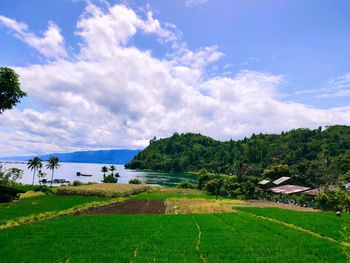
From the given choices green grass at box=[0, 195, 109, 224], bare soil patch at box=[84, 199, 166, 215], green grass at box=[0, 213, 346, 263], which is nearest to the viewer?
green grass at box=[0, 213, 346, 263]

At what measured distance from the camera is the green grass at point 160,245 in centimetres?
1602

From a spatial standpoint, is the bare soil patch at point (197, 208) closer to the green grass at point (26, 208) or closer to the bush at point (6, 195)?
the green grass at point (26, 208)

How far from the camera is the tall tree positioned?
49575 mm

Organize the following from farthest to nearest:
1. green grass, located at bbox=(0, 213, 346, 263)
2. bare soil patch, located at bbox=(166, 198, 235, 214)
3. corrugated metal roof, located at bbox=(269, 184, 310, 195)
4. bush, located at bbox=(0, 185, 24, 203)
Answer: corrugated metal roof, located at bbox=(269, 184, 310, 195) < bush, located at bbox=(0, 185, 24, 203) < bare soil patch, located at bbox=(166, 198, 235, 214) < green grass, located at bbox=(0, 213, 346, 263)

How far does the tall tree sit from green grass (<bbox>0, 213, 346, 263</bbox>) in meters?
31.5

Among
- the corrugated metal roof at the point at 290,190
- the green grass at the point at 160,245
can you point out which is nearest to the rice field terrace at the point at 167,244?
the green grass at the point at 160,245

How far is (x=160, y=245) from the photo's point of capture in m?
19.1

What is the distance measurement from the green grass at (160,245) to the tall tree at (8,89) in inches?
1241

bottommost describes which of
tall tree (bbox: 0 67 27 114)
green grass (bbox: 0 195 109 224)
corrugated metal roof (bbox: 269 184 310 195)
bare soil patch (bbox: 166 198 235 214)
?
bare soil patch (bbox: 166 198 235 214)

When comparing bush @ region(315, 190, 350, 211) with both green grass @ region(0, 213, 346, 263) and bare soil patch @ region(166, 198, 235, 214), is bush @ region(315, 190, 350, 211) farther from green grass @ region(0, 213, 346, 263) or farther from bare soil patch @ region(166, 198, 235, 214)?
green grass @ region(0, 213, 346, 263)

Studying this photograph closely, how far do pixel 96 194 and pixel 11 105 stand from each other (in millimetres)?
26662

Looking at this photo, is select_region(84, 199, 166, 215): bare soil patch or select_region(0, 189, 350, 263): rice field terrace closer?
select_region(0, 189, 350, 263): rice field terrace

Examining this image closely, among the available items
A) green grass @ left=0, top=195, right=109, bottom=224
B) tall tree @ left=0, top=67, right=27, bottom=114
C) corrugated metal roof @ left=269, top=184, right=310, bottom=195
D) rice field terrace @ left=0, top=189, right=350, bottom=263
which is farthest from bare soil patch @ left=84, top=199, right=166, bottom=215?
corrugated metal roof @ left=269, top=184, right=310, bottom=195

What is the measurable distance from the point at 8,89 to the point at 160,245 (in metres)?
42.1
